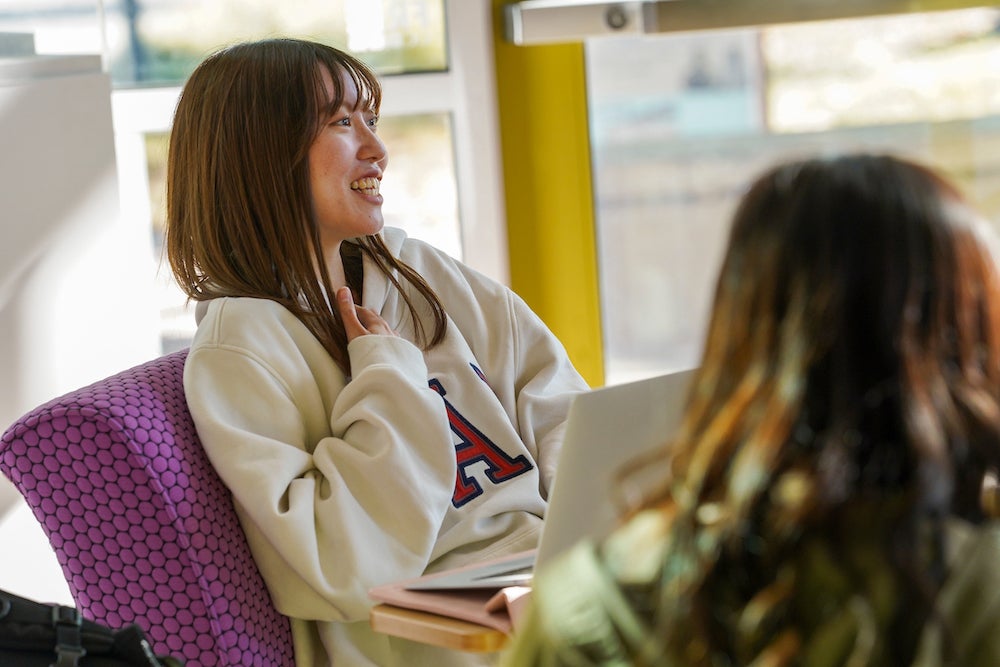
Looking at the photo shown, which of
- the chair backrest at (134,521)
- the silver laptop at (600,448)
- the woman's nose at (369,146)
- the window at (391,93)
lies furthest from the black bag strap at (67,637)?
the window at (391,93)

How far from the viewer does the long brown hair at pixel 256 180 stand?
1.95 m

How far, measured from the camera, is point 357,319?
6.43 ft

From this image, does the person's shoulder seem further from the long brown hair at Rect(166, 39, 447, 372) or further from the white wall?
the white wall

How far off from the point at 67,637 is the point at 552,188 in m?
2.17

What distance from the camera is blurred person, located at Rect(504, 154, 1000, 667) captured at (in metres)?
0.84

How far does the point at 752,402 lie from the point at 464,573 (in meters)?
0.63

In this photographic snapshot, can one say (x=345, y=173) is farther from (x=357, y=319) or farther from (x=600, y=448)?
(x=600, y=448)

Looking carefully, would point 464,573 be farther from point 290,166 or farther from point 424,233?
point 424,233

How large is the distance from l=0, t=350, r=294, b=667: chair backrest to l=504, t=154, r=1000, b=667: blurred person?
2.78 feet

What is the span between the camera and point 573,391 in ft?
7.15

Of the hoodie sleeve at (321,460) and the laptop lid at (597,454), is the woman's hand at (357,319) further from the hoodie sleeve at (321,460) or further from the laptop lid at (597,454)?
the laptop lid at (597,454)

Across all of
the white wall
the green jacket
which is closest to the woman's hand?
the white wall

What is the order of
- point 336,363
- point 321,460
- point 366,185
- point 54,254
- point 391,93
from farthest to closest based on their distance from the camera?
point 391,93
point 54,254
point 366,185
point 336,363
point 321,460

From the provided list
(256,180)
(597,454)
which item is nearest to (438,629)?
(597,454)
